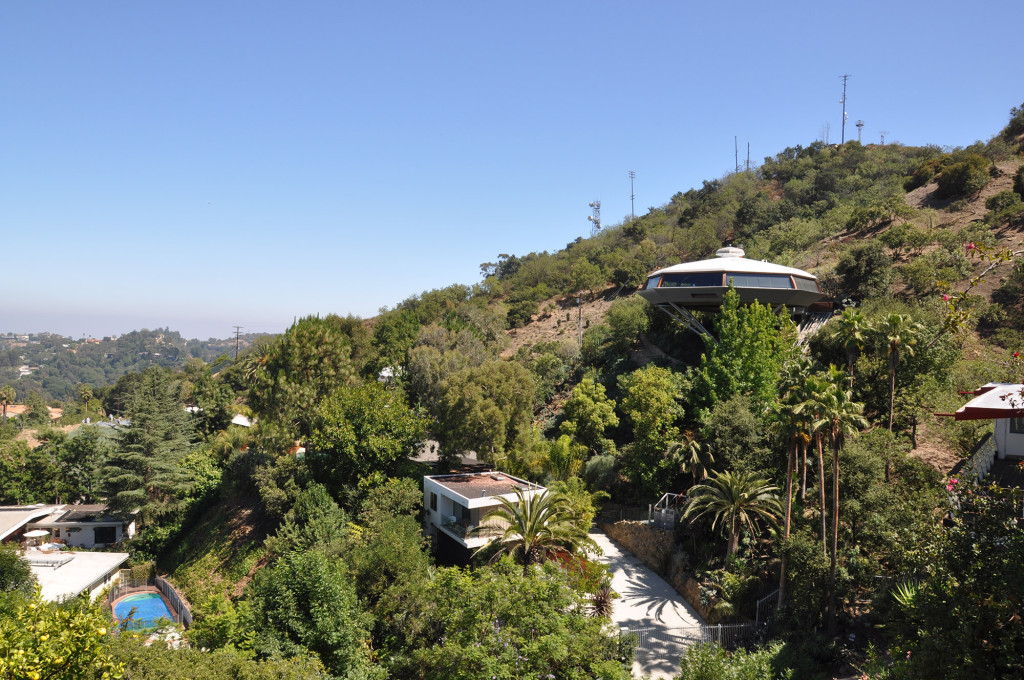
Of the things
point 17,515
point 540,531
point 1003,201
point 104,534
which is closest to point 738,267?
point 540,531

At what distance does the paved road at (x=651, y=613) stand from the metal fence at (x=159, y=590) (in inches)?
749

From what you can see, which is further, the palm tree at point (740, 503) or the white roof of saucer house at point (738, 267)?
the white roof of saucer house at point (738, 267)

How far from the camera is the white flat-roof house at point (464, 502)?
24406 millimetres

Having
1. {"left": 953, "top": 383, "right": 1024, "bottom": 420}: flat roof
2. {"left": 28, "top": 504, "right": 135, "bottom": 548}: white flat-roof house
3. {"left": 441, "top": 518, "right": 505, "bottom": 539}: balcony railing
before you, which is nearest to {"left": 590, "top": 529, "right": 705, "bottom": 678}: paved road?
{"left": 441, "top": 518, "right": 505, "bottom": 539}: balcony railing

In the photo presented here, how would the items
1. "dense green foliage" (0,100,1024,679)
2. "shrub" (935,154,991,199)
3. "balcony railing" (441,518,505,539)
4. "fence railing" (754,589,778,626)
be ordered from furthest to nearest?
"shrub" (935,154,991,199) < "balcony railing" (441,518,505,539) < "fence railing" (754,589,778,626) < "dense green foliage" (0,100,1024,679)

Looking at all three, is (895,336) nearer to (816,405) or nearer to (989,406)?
(989,406)

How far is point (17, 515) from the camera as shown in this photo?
3812 centimetres

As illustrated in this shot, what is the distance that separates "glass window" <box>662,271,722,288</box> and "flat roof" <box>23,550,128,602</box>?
108ft

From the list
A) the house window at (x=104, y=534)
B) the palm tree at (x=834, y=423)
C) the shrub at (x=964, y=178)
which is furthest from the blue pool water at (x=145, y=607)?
the shrub at (x=964, y=178)

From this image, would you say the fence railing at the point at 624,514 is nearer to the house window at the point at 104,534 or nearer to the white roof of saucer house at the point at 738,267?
the white roof of saucer house at the point at 738,267

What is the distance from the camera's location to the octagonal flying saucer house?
3419cm

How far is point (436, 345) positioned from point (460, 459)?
14898 millimetres

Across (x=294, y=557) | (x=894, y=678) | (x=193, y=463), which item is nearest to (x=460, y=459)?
(x=294, y=557)

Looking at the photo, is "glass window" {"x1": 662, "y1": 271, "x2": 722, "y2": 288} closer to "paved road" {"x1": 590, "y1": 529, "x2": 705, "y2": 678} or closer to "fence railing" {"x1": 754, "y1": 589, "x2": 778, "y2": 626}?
"paved road" {"x1": 590, "y1": 529, "x2": 705, "y2": 678}
